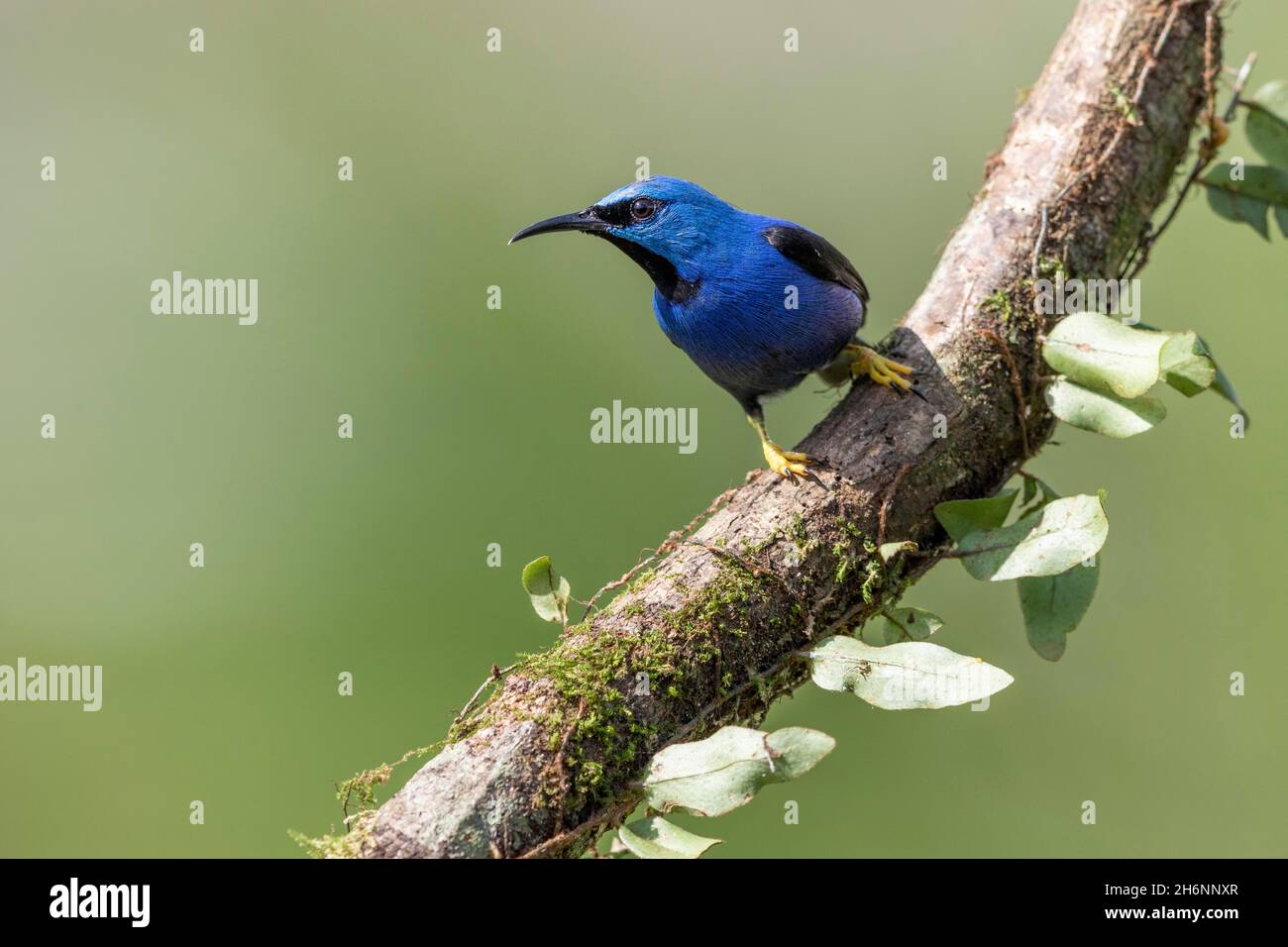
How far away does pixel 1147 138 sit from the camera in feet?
14.0

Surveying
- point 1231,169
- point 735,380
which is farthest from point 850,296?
point 1231,169

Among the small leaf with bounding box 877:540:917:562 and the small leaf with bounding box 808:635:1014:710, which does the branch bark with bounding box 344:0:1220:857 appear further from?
the small leaf with bounding box 808:635:1014:710

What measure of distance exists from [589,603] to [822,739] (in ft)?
2.97

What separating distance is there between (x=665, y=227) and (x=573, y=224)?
37 cm

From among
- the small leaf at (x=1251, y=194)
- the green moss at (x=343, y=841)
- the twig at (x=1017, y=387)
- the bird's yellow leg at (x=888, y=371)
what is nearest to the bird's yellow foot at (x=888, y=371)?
the bird's yellow leg at (x=888, y=371)

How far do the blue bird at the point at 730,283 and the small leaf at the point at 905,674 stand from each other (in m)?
1.23

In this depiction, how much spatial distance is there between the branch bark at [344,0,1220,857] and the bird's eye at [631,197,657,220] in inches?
42.8

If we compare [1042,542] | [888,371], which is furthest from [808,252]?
[1042,542]

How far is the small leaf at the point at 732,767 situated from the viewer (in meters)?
2.80

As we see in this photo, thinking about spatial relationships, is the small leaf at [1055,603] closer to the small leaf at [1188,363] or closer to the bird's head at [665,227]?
the small leaf at [1188,363]

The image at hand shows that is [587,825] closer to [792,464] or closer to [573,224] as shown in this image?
[792,464]

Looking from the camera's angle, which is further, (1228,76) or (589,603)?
(1228,76)

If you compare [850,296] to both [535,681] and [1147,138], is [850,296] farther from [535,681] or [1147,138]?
[535,681]

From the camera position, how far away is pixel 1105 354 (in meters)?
3.64
